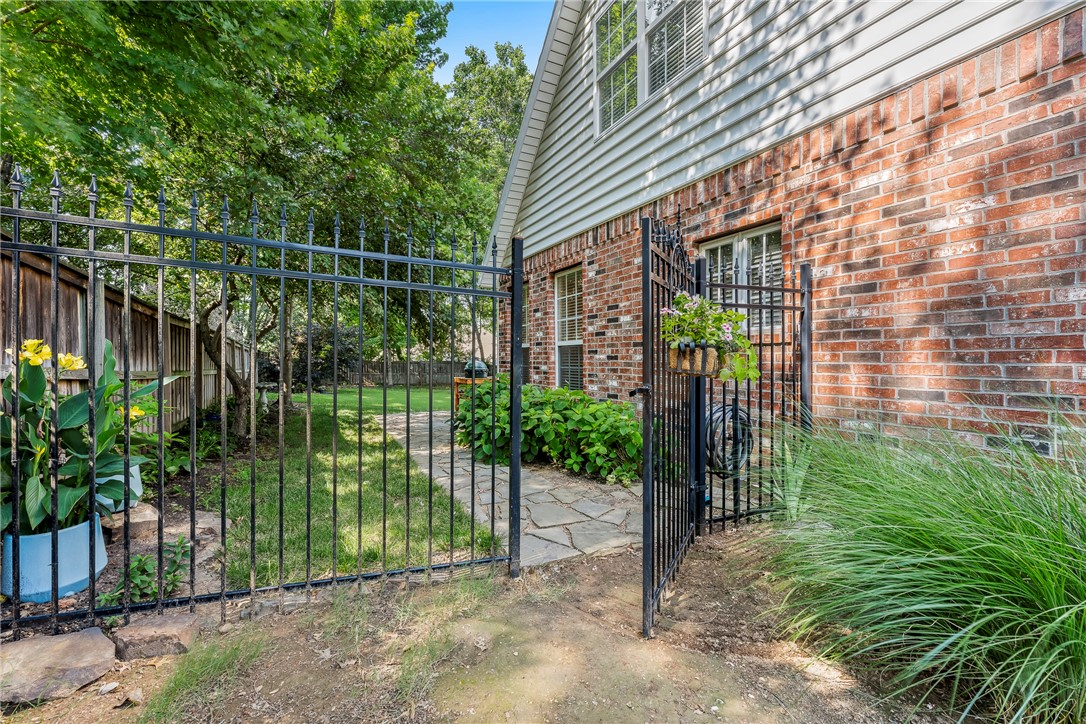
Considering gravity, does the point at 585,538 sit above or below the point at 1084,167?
below

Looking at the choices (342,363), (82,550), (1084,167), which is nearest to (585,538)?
(82,550)

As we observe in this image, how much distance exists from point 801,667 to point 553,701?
942 millimetres

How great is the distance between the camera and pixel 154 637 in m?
1.80

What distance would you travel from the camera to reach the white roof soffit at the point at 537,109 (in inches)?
240

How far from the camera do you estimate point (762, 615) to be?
2012 millimetres

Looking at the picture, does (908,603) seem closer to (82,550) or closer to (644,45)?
(82,550)

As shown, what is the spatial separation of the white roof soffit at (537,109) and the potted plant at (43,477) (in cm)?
388

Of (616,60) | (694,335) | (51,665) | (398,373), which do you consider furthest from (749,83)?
(398,373)

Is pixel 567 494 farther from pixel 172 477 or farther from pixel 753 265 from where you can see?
pixel 172 477

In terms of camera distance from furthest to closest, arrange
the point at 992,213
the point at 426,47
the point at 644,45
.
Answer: the point at 426,47
the point at 644,45
the point at 992,213

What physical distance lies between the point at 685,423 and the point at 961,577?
129 cm

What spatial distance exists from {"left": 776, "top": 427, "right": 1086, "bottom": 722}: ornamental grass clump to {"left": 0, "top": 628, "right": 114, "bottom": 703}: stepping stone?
2.56 meters

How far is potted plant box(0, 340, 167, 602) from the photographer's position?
1.98 m

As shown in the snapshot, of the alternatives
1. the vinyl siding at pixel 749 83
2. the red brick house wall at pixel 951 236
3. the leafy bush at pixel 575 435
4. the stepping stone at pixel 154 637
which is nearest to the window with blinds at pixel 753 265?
the red brick house wall at pixel 951 236
